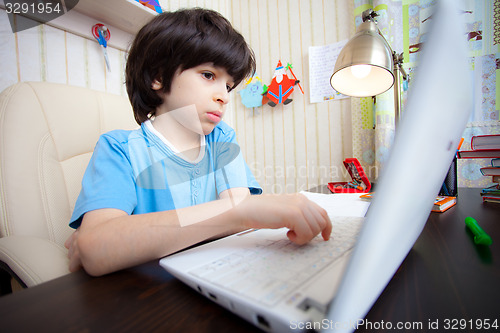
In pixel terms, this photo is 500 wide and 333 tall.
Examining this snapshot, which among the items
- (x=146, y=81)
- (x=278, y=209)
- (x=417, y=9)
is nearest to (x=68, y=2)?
(x=146, y=81)

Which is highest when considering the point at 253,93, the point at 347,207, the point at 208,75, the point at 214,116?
the point at 253,93

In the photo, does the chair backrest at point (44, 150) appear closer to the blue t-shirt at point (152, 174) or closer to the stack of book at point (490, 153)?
the blue t-shirt at point (152, 174)

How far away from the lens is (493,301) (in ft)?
0.74

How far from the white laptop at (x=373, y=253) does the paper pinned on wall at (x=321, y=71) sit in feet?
4.38

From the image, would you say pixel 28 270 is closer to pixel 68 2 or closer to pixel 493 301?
pixel 493 301

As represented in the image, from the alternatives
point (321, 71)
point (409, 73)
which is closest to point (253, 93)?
point (321, 71)

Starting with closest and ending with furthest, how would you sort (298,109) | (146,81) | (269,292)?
(269,292) < (146,81) < (298,109)

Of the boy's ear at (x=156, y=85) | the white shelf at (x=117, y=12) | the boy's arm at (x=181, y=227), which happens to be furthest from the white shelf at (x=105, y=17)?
the boy's arm at (x=181, y=227)

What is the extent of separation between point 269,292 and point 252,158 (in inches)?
61.7

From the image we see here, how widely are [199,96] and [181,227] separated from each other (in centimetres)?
35

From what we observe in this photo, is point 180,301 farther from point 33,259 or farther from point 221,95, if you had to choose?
point 221,95

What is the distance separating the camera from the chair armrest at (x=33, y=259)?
37 centimetres

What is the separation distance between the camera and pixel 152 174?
1.95ft

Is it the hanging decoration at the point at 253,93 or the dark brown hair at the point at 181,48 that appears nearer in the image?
the dark brown hair at the point at 181,48
